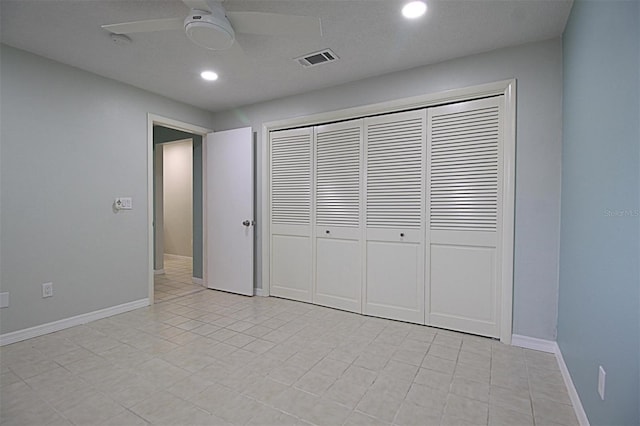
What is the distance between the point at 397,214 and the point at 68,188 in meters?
3.18

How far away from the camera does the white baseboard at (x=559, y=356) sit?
168 centimetres

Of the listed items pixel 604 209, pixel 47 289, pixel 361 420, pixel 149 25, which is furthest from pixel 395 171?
pixel 47 289

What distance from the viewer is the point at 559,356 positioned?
229 cm

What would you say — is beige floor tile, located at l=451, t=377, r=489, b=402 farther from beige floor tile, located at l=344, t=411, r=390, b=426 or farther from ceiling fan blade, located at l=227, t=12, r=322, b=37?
ceiling fan blade, located at l=227, t=12, r=322, b=37

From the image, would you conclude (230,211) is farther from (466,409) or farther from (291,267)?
(466,409)

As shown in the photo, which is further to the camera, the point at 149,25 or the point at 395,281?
the point at 395,281

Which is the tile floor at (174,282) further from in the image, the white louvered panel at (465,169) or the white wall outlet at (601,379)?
the white wall outlet at (601,379)

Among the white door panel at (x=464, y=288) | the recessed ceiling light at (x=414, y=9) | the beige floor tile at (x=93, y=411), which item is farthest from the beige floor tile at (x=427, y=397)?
the recessed ceiling light at (x=414, y=9)

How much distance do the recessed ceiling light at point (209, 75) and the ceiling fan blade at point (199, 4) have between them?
1.38m

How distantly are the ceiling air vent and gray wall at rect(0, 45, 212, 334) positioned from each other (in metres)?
2.00

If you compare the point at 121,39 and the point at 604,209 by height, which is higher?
the point at 121,39

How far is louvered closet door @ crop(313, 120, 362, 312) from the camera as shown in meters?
3.41

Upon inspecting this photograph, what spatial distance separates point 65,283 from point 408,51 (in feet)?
12.4

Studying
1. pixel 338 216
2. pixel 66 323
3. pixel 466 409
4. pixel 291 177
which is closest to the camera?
pixel 466 409
